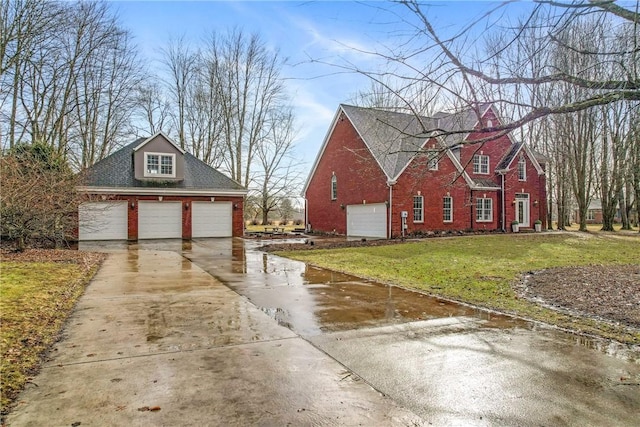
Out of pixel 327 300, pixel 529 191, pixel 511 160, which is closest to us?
pixel 327 300

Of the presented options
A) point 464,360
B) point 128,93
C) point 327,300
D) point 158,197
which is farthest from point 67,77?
point 464,360

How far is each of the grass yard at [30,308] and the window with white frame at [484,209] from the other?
2152 centimetres

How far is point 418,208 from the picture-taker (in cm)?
2309

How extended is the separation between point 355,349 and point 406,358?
58 centimetres

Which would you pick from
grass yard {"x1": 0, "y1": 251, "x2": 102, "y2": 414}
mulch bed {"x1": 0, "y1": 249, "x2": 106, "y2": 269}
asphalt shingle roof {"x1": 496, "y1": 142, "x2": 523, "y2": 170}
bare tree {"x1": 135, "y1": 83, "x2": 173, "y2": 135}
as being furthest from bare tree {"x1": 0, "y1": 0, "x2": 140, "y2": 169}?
asphalt shingle roof {"x1": 496, "y1": 142, "x2": 523, "y2": 170}

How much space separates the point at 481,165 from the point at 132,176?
2119 cm

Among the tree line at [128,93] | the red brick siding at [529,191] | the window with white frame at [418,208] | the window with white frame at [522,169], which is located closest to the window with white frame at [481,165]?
the red brick siding at [529,191]

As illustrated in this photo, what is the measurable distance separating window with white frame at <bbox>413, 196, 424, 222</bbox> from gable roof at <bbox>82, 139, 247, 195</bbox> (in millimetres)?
9894

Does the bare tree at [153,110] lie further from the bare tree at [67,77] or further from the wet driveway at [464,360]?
the wet driveway at [464,360]

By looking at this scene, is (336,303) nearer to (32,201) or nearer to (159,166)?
(32,201)

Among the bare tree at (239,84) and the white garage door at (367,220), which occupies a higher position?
the bare tree at (239,84)

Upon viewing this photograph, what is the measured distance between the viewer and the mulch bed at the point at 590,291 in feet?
20.9

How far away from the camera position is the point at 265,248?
1645cm

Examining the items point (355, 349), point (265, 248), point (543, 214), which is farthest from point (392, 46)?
point (543, 214)
